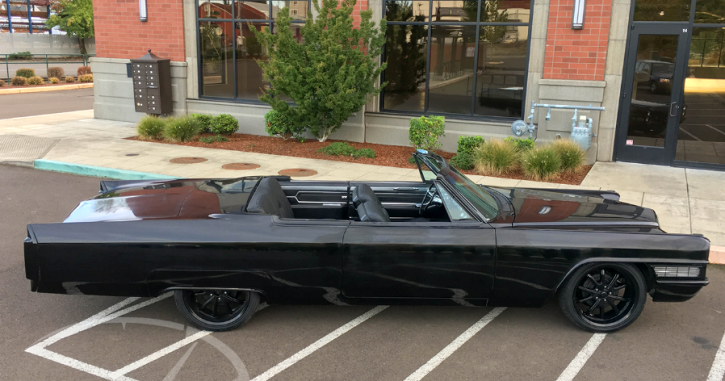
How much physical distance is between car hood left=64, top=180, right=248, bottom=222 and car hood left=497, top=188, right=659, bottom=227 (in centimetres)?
227

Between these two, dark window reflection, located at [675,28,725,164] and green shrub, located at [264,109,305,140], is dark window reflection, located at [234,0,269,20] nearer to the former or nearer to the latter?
green shrub, located at [264,109,305,140]

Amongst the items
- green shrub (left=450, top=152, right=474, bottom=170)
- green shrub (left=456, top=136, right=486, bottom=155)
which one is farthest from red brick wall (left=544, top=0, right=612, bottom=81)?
green shrub (left=450, top=152, right=474, bottom=170)

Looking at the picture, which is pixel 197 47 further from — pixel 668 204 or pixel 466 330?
pixel 466 330

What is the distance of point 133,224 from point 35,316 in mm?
1269

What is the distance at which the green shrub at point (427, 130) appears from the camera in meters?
11.5

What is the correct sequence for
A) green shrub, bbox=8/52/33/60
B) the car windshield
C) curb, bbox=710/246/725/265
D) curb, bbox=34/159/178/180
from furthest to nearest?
green shrub, bbox=8/52/33/60, curb, bbox=34/159/178/180, curb, bbox=710/246/725/265, the car windshield

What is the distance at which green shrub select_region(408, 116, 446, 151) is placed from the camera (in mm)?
11516

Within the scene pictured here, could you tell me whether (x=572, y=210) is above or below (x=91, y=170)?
above

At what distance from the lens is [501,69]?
1199 centimetres

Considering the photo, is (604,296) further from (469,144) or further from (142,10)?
(142,10)

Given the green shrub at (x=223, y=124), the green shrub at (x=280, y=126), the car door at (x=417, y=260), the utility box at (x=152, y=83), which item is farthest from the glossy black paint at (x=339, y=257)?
the utility box at (x=152, y=83)

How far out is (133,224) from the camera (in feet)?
14.5

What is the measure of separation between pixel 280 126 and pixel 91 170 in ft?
12.9

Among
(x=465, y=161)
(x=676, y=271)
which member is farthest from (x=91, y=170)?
(x=676, y=271)
